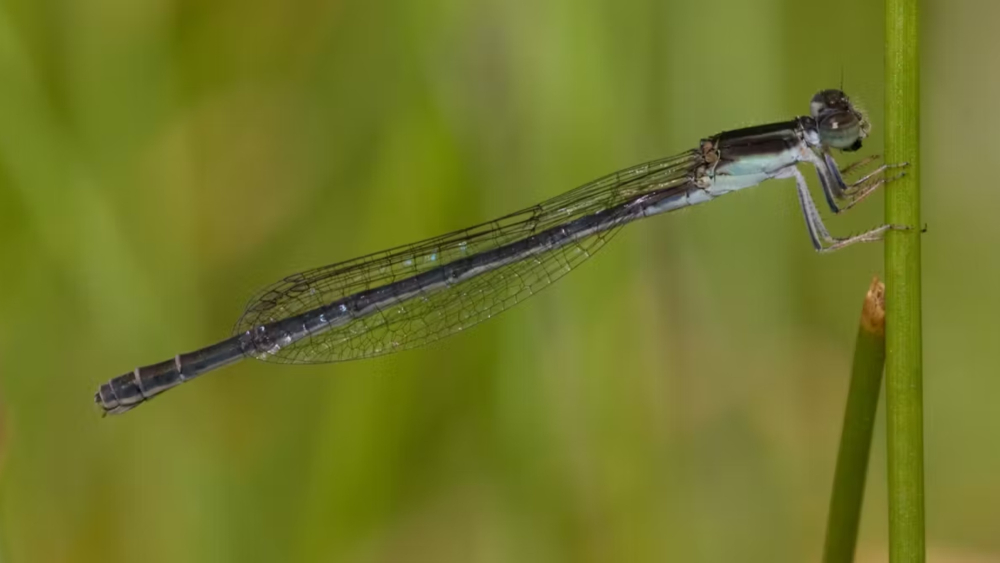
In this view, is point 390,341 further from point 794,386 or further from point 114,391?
point 794,386

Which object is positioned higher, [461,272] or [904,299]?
[461,272]

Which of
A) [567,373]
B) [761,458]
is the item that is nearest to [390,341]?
[567,373]

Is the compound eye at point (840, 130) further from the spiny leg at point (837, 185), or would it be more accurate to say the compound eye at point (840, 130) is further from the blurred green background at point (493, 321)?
the blurred green background at point (493, 321)

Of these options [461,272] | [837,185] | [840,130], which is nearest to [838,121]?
[840,130]

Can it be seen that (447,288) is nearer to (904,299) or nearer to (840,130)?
(840,130)

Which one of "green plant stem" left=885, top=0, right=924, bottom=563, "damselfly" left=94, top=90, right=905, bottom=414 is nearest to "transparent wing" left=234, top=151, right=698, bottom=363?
"damselfly" left=94, top=90, right=905, bottom=414
